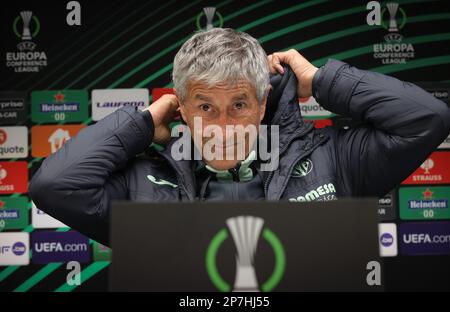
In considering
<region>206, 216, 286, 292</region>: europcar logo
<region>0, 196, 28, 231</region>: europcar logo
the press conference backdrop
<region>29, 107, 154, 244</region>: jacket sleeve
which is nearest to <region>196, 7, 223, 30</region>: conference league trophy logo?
the press conference backdrop

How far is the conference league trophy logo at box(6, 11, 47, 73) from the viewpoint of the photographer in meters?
2.86

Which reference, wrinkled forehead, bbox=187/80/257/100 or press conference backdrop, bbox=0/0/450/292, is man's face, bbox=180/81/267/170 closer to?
wrinkled forehead, bbox=187/80/257/100

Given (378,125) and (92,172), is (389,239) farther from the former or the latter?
(92,172)

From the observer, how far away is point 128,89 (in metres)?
2.85

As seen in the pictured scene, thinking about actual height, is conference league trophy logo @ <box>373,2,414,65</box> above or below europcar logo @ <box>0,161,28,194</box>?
above

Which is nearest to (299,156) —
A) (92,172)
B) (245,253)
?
(92,172)

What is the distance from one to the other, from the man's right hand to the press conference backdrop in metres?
1.26

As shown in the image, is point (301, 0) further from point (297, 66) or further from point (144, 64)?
point (297, 66)

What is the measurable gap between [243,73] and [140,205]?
0.63 m

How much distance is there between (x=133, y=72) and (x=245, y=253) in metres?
2.18

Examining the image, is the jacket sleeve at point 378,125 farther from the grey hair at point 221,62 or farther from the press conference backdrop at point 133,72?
the press conference backdrop at point 133,72

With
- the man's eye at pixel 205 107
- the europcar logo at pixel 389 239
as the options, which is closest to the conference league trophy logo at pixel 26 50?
the man's eye at pixel 205 107
